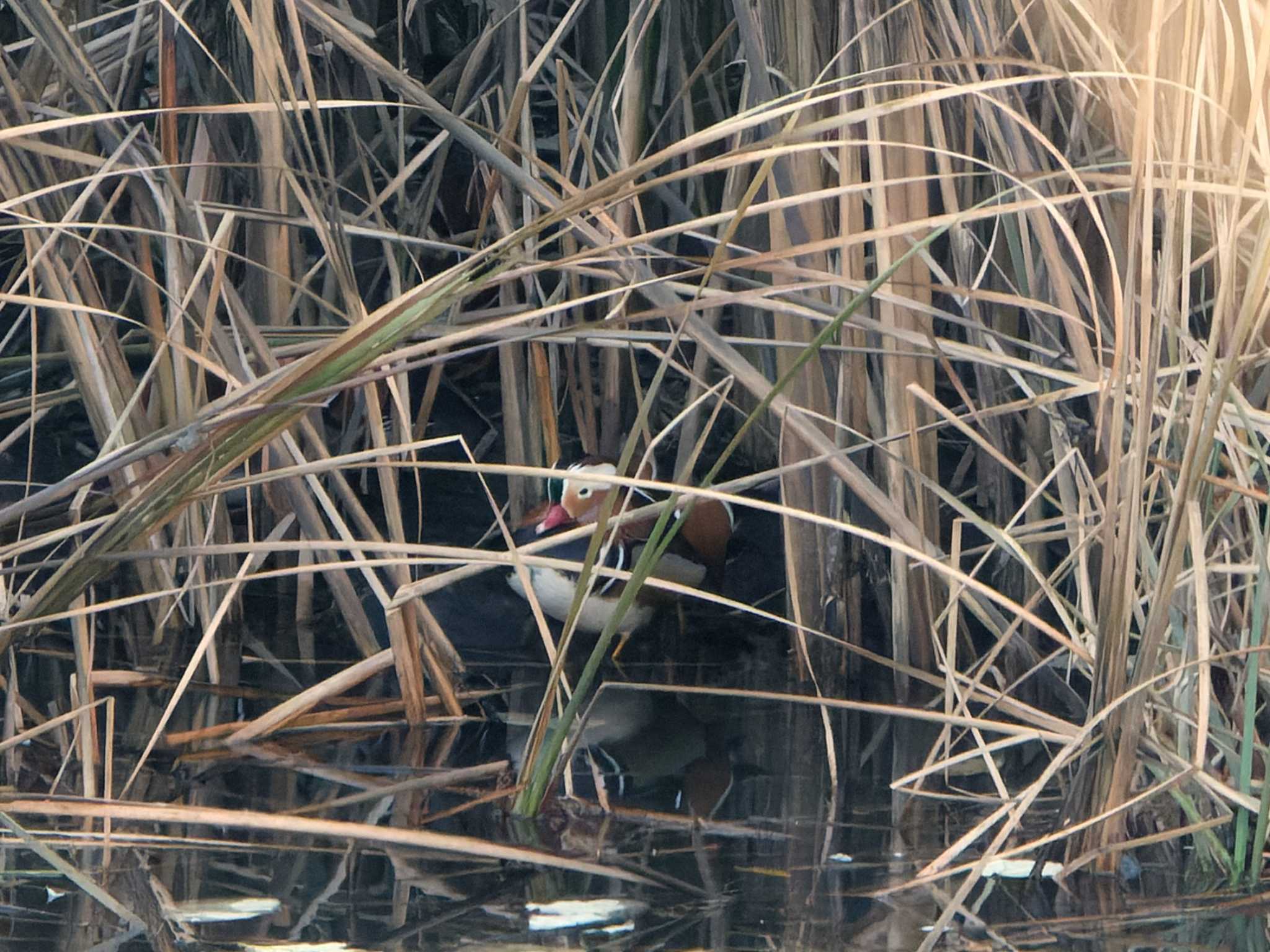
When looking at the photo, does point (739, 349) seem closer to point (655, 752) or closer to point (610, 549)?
point (610, 549)

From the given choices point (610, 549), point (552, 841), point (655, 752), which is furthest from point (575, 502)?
point (552, 841)

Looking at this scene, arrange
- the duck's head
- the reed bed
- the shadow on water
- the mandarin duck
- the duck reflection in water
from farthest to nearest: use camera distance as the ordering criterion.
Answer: the duck's head → the mandarin duck → the duck reflection in water → the reed bed → the shadow on water

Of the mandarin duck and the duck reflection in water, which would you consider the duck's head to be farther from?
the duck reflection in water

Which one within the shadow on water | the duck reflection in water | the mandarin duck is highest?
the mandarin duck

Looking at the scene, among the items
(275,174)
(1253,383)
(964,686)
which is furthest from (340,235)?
(1253,383)

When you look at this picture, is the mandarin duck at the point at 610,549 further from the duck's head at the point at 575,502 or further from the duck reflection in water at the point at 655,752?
the duck reflection in water at the point at 655,752

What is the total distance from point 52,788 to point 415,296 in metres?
0.74

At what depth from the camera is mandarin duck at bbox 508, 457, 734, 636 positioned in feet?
8.43

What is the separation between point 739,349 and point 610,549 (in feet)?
1.74

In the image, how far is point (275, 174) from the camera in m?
2.43

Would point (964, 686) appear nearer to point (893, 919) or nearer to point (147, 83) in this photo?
point (893, 919)

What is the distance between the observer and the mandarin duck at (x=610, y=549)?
257 centimetres

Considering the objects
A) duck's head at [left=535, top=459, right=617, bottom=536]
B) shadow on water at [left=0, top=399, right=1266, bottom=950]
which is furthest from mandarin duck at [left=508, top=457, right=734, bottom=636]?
shadow on water at [left=0, top=399, right=1266, bottom=950]

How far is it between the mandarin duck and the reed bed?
11cm
